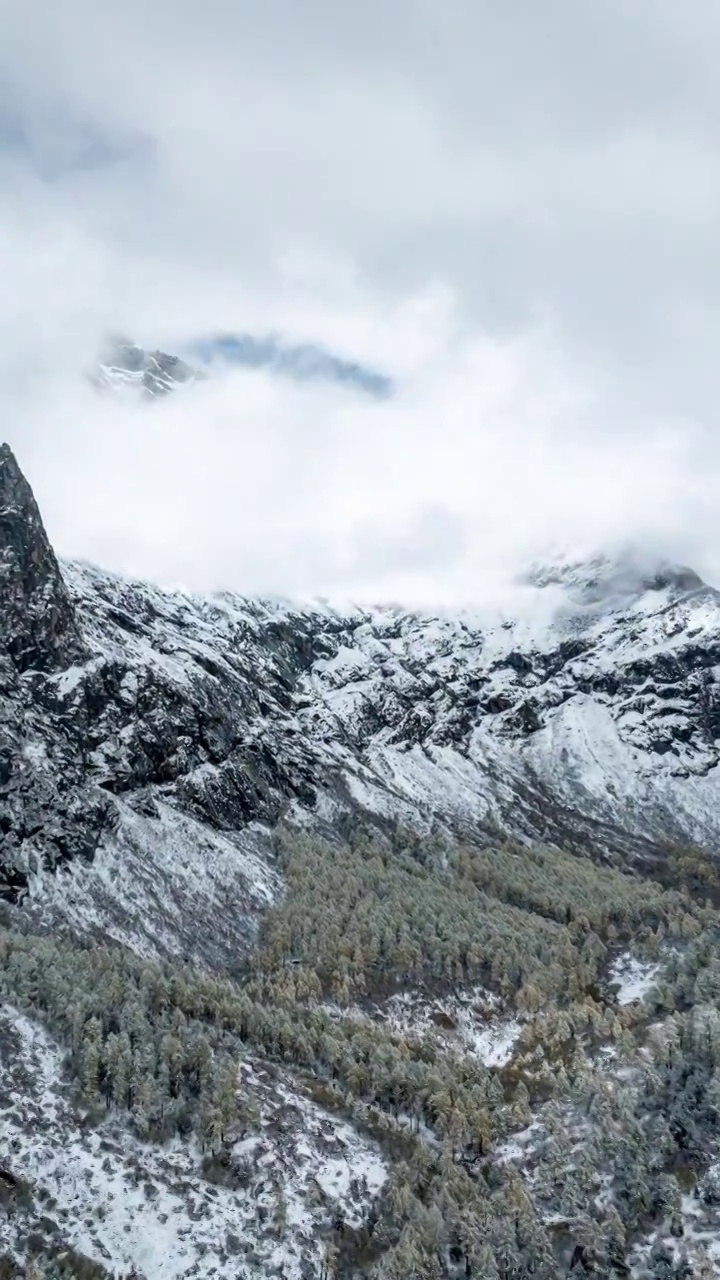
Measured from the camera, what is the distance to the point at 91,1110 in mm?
89188

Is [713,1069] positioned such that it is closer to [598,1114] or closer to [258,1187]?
[598,1114]

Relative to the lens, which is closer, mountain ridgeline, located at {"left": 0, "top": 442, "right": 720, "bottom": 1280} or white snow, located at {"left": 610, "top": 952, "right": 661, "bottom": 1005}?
mountain ridgeline, located at {"left": 0, "top": 442, "right": 720, "bottom": 1280}

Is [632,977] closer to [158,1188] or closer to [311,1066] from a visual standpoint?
[311,1066]

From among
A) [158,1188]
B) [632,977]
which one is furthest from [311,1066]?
[632,977]

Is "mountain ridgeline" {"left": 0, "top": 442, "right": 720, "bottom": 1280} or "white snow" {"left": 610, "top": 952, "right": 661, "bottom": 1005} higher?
"white snow" {"left": 610, "top": 952, "right": 661, "bottom": 1005}

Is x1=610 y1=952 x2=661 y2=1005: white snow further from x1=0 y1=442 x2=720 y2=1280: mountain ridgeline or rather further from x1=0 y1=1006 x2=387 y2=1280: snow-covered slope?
x1=0 y1=1006 x2=387 y2=1280: snow-covered slope

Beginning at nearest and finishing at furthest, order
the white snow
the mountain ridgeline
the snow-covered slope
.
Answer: the snow-covered slope → the mountain ridgeline → the white snow

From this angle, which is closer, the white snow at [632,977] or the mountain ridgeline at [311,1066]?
the mountain ridgeline at [311,1066]

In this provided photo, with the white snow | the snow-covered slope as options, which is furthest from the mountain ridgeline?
the white snow

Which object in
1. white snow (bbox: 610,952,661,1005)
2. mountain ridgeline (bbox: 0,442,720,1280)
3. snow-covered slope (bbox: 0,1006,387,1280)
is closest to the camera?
snow-covered slope (bbox: 0,1006,387,1280)

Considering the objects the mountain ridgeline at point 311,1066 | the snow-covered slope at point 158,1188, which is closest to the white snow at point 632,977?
the mountain ridgeline at point 311,1066

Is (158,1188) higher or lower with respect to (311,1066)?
lower

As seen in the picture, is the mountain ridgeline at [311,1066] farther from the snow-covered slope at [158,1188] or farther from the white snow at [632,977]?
the white snow at [632,977]

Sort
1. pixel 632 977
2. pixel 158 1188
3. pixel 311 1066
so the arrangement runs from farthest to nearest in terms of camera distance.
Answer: pixel 632 977 → pixel 311 1066 → pixel 158 1188
